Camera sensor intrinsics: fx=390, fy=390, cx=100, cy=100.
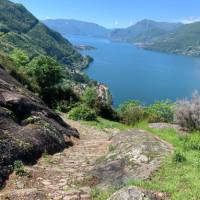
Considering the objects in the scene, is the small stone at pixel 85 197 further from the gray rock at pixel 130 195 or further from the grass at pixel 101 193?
the gray rock at pixel 130 195

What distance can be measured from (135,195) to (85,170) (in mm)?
3910

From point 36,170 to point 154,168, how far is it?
11.9 feet

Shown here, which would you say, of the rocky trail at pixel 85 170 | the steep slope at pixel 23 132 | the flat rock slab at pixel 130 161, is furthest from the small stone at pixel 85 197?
the steep slope at pixel 23 132

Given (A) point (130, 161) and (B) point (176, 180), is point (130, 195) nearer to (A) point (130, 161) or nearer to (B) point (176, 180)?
(B) point (176, 180)

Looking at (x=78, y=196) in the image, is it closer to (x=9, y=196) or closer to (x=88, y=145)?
(x=9, y=196)

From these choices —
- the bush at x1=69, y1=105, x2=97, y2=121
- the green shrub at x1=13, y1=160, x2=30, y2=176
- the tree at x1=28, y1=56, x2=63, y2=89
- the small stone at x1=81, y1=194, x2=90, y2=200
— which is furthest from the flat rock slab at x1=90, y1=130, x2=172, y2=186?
the tree at x1=28, y1=56, x2=63, y2=89

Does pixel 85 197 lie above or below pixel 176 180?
below

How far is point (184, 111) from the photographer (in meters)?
23.7

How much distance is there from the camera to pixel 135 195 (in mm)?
8664

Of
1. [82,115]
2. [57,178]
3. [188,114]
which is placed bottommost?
[82,115]

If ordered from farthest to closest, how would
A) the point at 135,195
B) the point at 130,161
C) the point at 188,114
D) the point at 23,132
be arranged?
1. the point at 188,114
2. the point at 23,132
3. the point at 130,161
4. the point at 135,195

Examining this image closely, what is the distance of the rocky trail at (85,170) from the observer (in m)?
10.1

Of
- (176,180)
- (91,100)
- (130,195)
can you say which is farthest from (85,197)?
(91,100)

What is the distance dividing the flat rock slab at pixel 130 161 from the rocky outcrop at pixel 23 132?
91.3 inches
